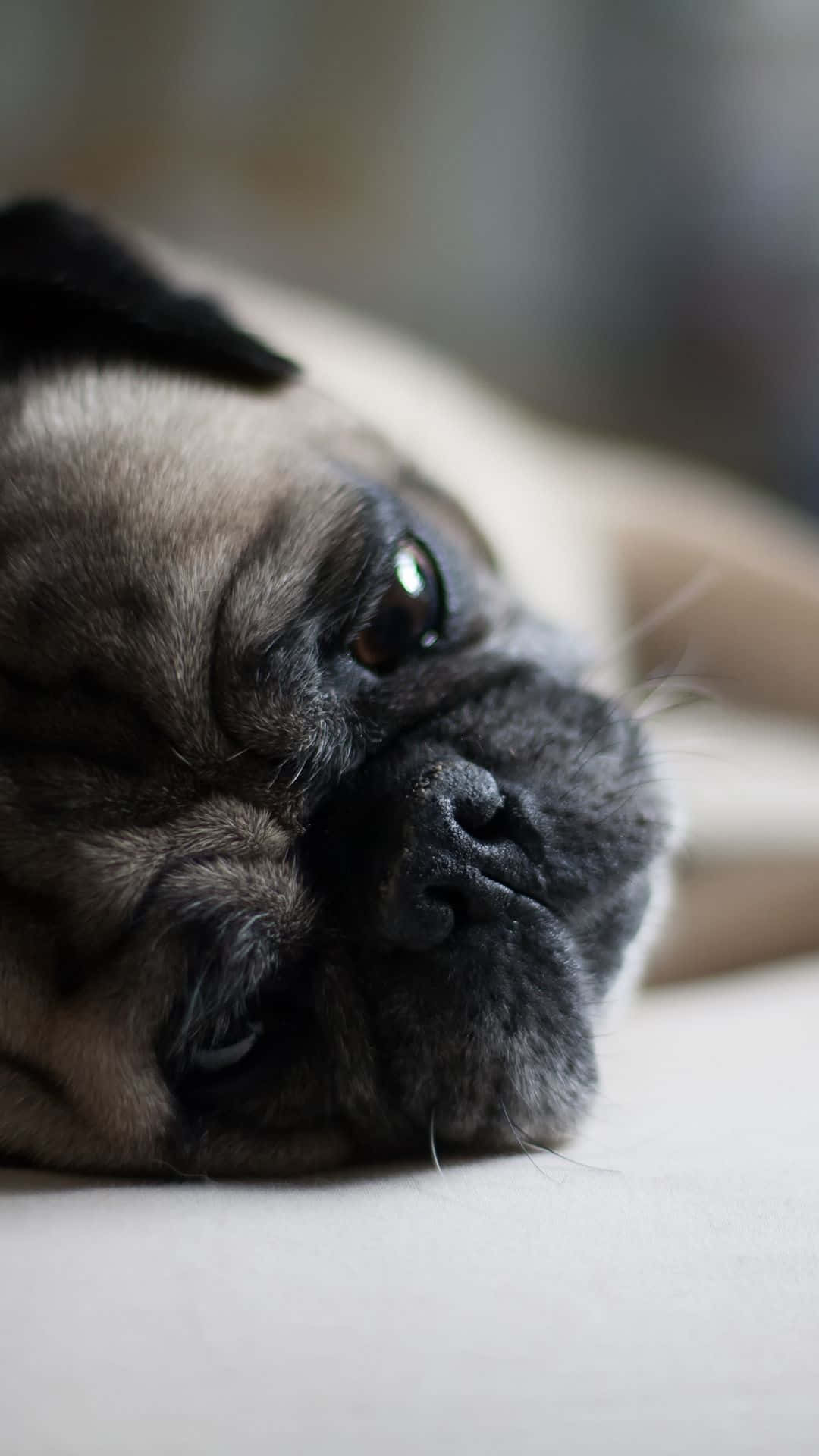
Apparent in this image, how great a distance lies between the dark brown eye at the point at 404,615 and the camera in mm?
1272

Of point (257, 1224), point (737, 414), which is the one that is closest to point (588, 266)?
point (737, 414)

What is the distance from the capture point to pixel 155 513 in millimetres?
1174

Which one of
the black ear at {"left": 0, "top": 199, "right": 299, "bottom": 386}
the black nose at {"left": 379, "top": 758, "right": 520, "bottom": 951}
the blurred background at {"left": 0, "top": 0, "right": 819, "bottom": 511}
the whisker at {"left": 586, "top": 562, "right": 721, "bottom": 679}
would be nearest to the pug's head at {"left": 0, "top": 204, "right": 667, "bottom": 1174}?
the black nose at {"left": 379, "top": 758, "right": 520, "bottom": 951}

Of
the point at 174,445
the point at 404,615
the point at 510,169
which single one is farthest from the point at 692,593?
the point at 510,169

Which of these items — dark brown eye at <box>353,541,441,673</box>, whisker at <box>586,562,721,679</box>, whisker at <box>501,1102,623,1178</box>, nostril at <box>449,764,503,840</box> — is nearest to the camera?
A: whisker at <box>501,1102,623,1178</box>

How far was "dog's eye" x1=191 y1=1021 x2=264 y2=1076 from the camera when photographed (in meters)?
1.10

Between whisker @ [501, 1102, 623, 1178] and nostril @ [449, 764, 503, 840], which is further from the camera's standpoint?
nostril @ [449, 764, 503, 840]

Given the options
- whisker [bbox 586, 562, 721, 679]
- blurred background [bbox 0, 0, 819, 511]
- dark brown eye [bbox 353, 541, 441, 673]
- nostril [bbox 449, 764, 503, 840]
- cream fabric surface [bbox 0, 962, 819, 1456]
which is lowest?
cream fabric surface [bbox 0, 962, 819, 1456]

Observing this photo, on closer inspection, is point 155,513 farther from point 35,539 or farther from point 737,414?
point 737,414

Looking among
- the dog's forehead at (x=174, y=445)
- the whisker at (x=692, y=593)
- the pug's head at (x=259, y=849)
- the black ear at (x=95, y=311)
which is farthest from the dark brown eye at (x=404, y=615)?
the whisker at (x=692, y=593)

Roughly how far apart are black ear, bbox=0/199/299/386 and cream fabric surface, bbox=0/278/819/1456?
36.1 inches

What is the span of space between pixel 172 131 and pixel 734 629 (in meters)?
1.96

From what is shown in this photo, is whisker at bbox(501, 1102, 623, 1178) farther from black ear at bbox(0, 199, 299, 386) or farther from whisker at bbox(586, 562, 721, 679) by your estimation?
whisker at bbox(586, 562, 721, 679)

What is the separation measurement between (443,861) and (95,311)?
32.0 inches
